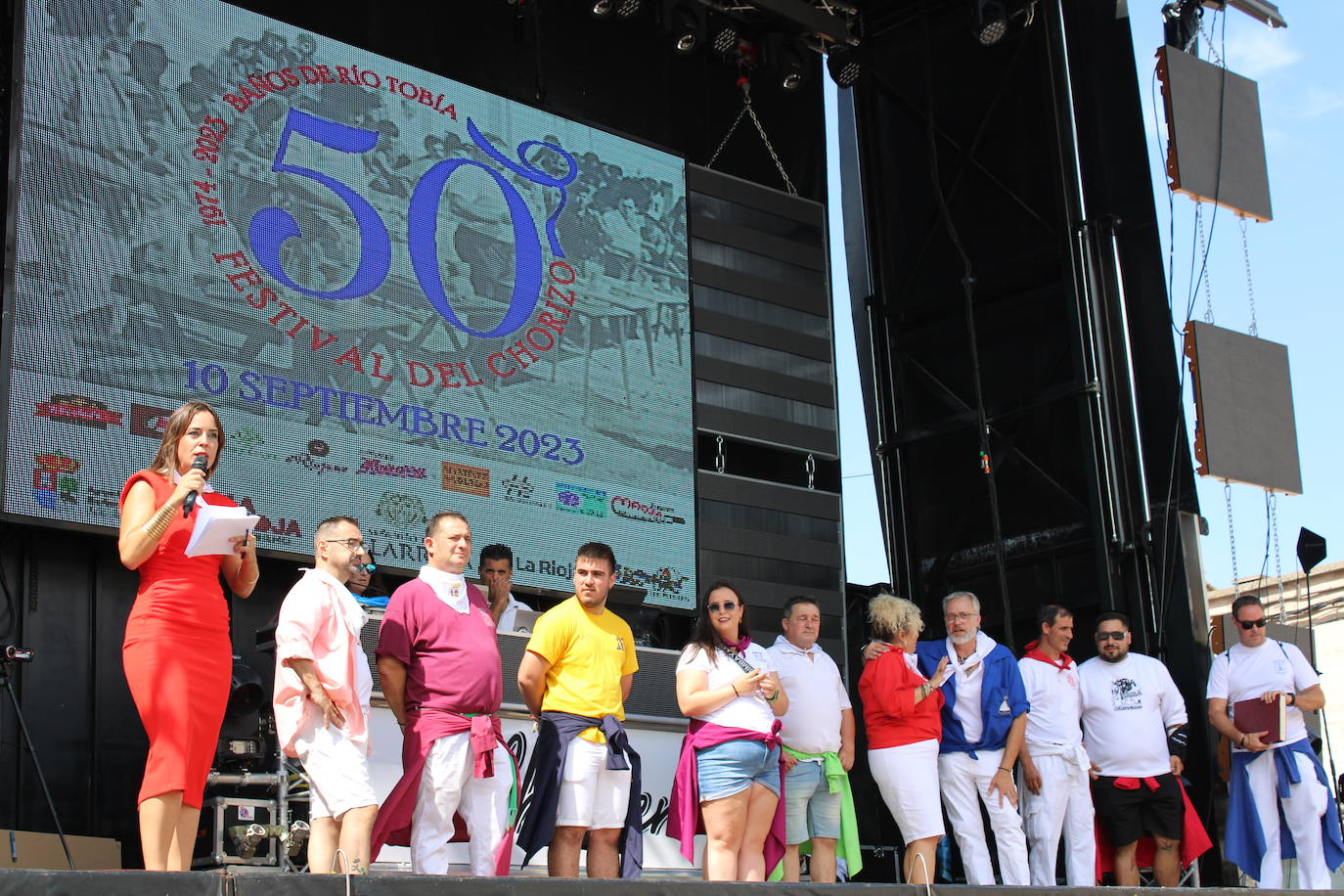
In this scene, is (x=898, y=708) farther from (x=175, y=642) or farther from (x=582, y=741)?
(x=175, y=642)

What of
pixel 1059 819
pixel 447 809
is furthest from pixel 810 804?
pixel 447 809

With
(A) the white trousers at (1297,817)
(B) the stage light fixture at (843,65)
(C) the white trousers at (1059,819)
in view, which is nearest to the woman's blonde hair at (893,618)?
(C) the white trousers at (1059,819)

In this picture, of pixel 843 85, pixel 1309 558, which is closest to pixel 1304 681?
pixel 1309 558

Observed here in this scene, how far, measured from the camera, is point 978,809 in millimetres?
5605

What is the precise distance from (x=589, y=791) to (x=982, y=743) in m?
1.81

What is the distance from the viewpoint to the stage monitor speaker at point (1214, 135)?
7383mm

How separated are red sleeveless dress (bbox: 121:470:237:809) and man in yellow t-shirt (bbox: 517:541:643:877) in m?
1.06

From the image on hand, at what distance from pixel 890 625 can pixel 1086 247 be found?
2863 mm

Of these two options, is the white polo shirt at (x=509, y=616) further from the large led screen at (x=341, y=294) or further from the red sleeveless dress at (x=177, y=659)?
the red sleeveless dress at (x=177, y=659)

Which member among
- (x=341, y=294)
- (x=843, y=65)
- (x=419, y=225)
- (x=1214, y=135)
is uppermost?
(x=843, y=65)

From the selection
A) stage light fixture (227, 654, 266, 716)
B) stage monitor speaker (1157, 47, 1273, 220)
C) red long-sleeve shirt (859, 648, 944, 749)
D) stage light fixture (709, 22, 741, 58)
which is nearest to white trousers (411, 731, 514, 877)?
stage light fixture (227, 654, 266, 716)

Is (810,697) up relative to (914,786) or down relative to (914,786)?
up

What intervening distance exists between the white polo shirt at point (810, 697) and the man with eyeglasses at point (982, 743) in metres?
0.52

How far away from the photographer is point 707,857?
470cm
